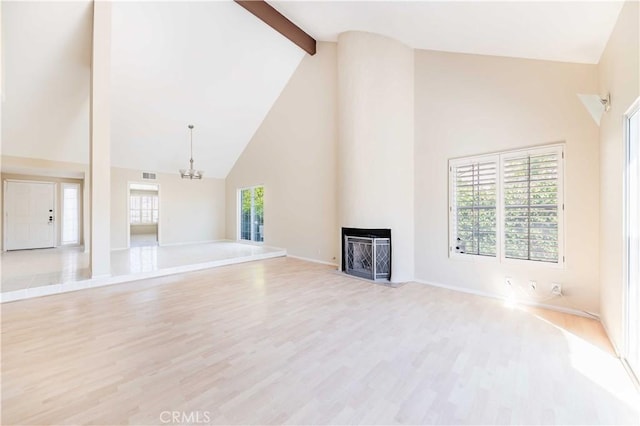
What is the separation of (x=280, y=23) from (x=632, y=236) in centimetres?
608

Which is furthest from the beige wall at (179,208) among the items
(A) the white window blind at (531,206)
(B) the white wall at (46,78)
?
(A) the white window blind at (531,206)

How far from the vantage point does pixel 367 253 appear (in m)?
4.90

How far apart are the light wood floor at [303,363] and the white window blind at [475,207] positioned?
86 cm

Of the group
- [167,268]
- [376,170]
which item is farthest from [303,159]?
[167,268]

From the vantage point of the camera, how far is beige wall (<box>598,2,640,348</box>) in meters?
2.07

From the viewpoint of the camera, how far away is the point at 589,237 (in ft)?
10.2

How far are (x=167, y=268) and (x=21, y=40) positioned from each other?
14.2 feet

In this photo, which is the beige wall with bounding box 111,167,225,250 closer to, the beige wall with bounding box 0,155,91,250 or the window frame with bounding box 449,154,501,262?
the beige wall with bounding box 0,155,91,250

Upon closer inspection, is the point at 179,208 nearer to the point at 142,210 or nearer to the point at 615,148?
the point at 142,210

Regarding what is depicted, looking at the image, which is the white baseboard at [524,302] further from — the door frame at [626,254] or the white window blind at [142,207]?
the white window blind at [142,207]

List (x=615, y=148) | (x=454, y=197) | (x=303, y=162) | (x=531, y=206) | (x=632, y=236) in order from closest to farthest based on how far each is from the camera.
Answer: (x=632, y=236)
(x=615, y=148)
(x=531, y=206)
(x=454, y=197)
(x=303, y=162)

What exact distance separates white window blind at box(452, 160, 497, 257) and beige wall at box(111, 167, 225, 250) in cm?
811

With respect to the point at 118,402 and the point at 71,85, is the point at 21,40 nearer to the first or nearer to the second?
the point at 71,85

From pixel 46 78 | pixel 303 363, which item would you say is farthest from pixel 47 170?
pixel 303 363
